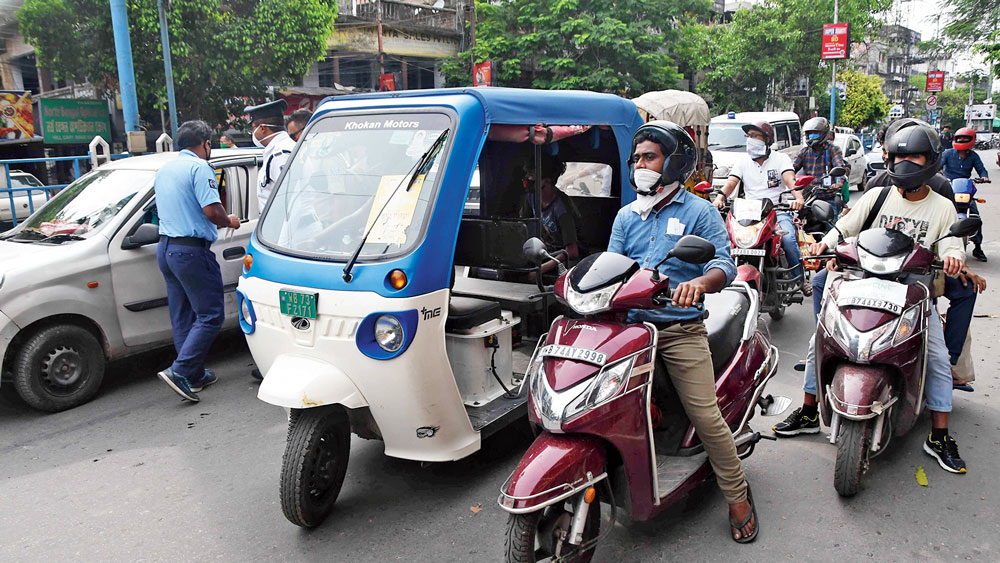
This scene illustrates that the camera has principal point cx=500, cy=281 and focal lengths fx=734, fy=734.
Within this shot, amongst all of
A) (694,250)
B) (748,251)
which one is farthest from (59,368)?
(748,251)

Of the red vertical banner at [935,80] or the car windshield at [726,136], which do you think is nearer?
the car windshield at [726,136]

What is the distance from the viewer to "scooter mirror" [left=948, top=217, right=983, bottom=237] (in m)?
3.55

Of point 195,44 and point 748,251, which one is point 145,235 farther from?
point 195,44

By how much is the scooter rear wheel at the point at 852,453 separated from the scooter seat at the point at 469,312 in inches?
71.6

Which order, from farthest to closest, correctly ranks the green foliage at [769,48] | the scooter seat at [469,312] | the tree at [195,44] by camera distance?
the green foliage at [769,48] < the tree at [195,44] < the scooter seat at [469,312]

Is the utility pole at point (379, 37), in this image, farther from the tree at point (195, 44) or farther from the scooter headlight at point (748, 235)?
the scooter headlight at point (748, 235)

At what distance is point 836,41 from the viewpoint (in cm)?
2841

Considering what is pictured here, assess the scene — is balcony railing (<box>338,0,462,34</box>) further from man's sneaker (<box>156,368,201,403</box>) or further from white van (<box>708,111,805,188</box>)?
man's sneaker (<box>156,368,201,403</box>)

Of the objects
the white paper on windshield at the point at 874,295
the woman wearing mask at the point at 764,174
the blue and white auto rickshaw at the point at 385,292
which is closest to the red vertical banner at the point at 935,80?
the woman wearing mask at the point at 764,174

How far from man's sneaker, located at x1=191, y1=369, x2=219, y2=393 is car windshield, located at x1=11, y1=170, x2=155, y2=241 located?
134 cm

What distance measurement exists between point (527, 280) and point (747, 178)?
319cm

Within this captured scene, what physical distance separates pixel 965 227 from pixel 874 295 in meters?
0.54

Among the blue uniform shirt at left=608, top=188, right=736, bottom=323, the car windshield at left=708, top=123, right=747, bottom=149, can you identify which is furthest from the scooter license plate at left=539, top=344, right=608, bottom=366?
the car windshield at left=708, top=123, right=747, bottom=149

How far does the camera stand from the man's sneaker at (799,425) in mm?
4371
